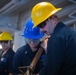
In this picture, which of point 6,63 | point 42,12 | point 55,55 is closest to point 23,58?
point 6,63

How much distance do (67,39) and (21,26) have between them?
9.63 feet

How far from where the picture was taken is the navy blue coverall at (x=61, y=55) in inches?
61.3

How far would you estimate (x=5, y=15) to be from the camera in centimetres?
437

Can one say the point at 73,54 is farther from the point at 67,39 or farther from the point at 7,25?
the point at 7,25

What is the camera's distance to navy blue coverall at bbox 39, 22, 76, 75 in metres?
1.56

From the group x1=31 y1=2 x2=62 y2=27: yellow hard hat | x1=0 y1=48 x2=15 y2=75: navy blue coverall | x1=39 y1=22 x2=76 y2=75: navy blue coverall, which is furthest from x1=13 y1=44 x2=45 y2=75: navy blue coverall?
x1=39 y1=22 x2=76 y2=75: navy blue coverall

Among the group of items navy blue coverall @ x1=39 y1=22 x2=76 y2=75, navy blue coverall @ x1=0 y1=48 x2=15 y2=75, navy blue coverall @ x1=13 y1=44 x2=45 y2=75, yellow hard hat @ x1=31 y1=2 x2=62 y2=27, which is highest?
yellow hard hat @ x1=31 y1=2 x2=62 y2=27

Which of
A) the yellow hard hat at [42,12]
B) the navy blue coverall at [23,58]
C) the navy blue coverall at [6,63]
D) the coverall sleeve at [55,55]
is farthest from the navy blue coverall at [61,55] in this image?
the navy blue coverall at [6,63]

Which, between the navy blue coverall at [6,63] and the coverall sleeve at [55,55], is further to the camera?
the navy blue coverall at [6,63]

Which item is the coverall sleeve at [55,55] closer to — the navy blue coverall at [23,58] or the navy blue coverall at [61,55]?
the navy blue coverall at [61,55]

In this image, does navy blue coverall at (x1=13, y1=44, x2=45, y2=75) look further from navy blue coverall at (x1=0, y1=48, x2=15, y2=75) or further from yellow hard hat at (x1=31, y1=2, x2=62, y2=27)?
yellow hard hat at (x1=31, y1=2, x2=62, y2=27)

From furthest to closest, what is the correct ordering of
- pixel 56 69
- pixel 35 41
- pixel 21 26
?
pixel 21 26 → pixel 35 41 → pixel 56 69

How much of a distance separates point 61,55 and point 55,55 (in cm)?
4

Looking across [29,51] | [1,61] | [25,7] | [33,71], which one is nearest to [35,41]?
[29,51]
